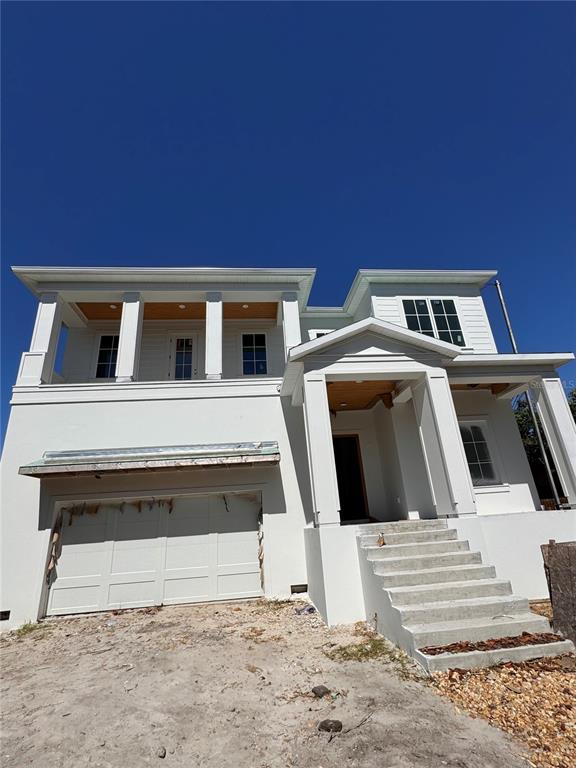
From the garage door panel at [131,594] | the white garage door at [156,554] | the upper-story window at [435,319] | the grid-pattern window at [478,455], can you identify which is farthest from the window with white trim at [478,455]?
the garage door panel at [131,594]

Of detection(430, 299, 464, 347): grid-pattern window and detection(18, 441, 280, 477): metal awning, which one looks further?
detection(430, 299, 464, 347): grid-pattern window

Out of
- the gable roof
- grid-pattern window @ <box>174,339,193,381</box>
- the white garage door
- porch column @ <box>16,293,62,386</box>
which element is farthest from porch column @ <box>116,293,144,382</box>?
the gable roof

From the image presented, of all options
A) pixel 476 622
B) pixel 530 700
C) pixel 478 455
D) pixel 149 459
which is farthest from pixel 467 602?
pixel 149 459

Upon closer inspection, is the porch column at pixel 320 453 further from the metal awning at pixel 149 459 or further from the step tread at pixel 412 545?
the metal awning at pixel 149 459

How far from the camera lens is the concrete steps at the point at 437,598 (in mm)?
3660

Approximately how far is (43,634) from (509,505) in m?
10.4

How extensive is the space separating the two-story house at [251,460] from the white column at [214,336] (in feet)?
0.19

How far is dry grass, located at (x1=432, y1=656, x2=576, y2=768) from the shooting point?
236 centimetres

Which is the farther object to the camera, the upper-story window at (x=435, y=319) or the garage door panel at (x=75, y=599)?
the upper-story window at (x=435, y=319)

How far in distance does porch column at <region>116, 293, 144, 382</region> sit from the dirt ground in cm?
548

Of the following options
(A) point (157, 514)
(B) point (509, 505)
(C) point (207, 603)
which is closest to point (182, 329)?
(A) point (157, 514)

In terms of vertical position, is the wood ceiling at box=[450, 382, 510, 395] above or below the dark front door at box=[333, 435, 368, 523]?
above

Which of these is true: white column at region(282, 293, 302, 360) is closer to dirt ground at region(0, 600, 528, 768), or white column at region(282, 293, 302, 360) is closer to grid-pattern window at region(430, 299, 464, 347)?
grid-pattern window at region(430, 299, 464, 347)

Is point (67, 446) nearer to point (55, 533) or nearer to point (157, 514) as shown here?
point (55, 533)
